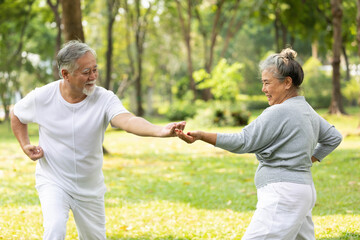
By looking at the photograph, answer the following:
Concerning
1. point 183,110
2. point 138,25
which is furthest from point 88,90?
point 138,25

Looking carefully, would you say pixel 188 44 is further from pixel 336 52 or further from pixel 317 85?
pixel 317 85

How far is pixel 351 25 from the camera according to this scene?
1005 inches

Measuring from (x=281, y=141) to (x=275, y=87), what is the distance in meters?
0.46

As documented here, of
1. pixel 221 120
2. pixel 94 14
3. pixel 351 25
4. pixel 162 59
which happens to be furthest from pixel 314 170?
pixel 162 59

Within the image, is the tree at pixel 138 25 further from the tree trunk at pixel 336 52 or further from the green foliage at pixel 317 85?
the tree trunk at pixel 336 52

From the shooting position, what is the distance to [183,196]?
26.6ft

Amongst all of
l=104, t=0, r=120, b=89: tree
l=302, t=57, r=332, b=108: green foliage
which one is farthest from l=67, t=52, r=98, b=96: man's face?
l=302, t=57, r=332, b=108: green foliage

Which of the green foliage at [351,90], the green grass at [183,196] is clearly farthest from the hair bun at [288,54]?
the green foliage at [351,90]

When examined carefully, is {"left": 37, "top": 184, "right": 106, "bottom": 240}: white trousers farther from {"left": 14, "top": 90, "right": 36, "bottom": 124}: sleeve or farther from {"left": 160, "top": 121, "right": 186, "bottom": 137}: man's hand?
{"left": 160, "top": 121, "right": 186, "bottom": 137}: man's hand

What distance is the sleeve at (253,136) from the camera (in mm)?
3297

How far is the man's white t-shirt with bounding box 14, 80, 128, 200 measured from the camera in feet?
12.6

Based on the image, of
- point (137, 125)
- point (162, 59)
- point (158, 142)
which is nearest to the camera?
point (137, 125)

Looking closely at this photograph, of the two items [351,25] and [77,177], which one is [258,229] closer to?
[77,177]

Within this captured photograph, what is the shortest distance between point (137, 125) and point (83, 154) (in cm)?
62
